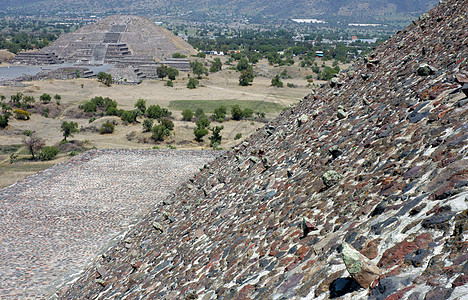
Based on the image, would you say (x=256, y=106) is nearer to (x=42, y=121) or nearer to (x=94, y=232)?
(x=42, y=121)

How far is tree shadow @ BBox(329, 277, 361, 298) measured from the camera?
3668mm

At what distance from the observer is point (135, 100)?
2544 inches

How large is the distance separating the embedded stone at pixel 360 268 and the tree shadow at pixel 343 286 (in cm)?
13

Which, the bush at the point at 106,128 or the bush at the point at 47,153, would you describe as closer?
the bush at the point at 47,153

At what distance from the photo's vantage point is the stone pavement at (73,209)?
13727 millimetres

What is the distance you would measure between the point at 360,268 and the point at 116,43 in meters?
113

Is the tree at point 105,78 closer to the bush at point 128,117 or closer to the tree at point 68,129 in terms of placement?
the bush at point 128,117

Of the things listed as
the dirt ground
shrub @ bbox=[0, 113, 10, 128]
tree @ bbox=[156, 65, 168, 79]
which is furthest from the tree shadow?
tree @ bbox=[156, 65, 168, 79]

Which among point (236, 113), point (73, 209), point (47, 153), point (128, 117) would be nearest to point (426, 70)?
point (73, 209)

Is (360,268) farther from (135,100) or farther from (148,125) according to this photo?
(135,100)

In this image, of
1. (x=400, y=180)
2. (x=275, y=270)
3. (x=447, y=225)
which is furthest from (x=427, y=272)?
(x=275, y=270)

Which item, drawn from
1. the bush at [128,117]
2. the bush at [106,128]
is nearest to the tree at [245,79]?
the bush at [128,117]

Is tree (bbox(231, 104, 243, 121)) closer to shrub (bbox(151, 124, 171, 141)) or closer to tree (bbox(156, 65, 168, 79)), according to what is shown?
shrub (bbox(151, 124, 171, 141))

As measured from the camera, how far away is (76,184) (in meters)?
22.3
